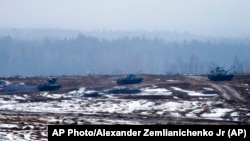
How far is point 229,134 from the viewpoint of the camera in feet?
62.6

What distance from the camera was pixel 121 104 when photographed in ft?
162

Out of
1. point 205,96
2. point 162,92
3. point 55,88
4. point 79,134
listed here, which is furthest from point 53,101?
point 79,134

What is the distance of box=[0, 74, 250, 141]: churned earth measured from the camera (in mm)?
38000
